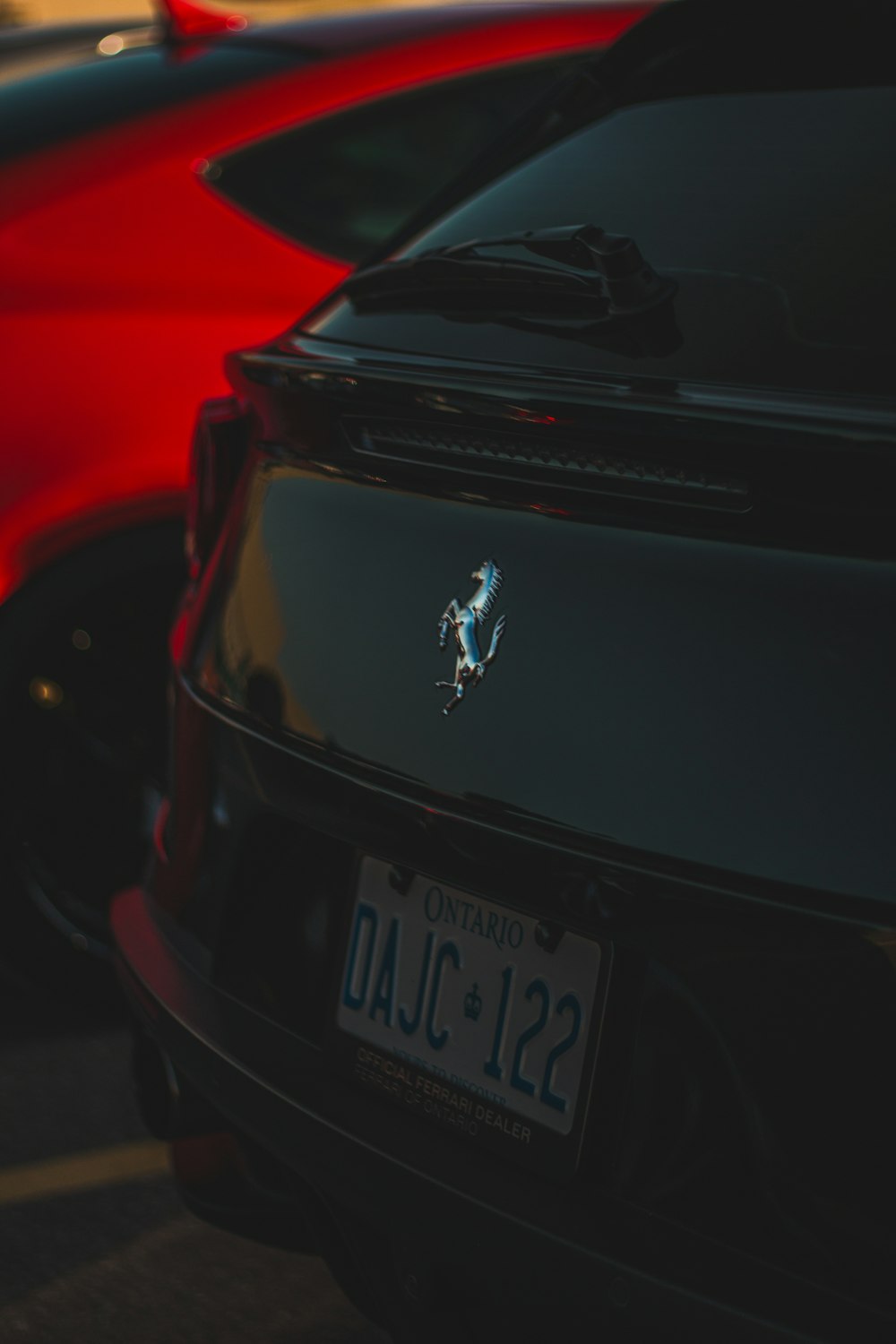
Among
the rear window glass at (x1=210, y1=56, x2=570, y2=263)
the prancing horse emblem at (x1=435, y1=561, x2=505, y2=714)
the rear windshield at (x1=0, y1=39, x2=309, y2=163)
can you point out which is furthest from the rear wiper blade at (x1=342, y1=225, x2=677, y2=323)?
the rear windshield at (x1=0, y1=39, x2=309, y2=163)

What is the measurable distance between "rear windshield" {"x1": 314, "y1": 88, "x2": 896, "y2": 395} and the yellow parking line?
4.97 ft

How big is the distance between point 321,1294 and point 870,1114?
1.32 m

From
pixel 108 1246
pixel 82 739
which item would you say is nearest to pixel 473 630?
pixel 108 1246

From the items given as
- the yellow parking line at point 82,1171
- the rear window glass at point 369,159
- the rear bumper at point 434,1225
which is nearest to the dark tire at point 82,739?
the yellow parking line at point 82,1171

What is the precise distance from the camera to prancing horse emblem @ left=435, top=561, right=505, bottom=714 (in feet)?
5.91

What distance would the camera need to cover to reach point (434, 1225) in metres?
1.77

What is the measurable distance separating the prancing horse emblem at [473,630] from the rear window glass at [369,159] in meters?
1.91

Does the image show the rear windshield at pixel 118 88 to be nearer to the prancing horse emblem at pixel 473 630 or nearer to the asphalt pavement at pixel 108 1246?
the asphalt pavement at pixel 108 1246

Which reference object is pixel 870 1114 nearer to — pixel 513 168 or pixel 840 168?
pixel 840 168

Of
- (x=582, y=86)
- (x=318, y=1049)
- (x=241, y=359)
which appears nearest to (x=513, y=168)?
(x=582, y=86)

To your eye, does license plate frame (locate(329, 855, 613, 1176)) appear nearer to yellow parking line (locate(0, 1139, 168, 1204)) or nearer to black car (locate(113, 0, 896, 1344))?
black car (locate(113, 0, 896, 1344))

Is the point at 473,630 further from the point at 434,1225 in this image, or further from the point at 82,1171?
the point at 82,1171

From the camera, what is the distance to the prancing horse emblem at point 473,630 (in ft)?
5.91

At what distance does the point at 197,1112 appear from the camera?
2.24 m
